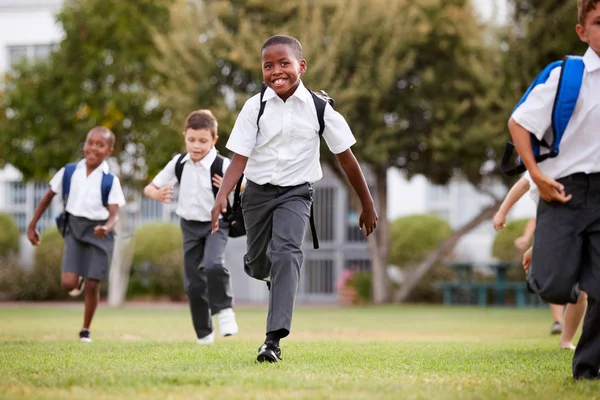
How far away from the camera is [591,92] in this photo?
17.5ft

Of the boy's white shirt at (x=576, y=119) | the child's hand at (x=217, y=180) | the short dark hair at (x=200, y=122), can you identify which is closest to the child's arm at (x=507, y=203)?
the boy's white shirt at (x=576, y=119)

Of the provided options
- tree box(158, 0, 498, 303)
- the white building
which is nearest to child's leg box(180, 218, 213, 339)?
tree box(158, 0, 498, 303)

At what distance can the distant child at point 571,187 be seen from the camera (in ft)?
17.2

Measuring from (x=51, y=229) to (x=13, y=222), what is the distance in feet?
7.72

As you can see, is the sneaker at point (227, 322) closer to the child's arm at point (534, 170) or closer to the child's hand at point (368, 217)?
the child's hand at point (368, 217)

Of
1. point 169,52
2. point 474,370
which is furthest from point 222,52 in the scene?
point 474,370

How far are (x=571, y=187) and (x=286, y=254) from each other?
6.50 feet

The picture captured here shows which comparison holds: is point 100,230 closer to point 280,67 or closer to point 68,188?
point 68,188

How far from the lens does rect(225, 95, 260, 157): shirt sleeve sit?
6570 millimetres

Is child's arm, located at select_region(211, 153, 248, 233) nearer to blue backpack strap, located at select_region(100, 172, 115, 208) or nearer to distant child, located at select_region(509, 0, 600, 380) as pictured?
distant child, located at select_region(509, 0, 600, 380)

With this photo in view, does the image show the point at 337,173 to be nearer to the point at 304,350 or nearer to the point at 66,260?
the point at 66,260

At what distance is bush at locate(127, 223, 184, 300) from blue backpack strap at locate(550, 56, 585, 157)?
814 inches

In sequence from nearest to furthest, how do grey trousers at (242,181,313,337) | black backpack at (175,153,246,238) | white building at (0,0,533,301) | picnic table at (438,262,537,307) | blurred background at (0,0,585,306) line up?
grey trousers at (242,181,313,337), black backpack at (175,153,246,238), blurred background at (0,0,585,306), picnic table at (438,262,537,307), white building at (0,0,533,301)

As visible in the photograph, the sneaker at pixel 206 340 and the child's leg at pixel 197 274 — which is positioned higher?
the child's leg at pixel 197 274
